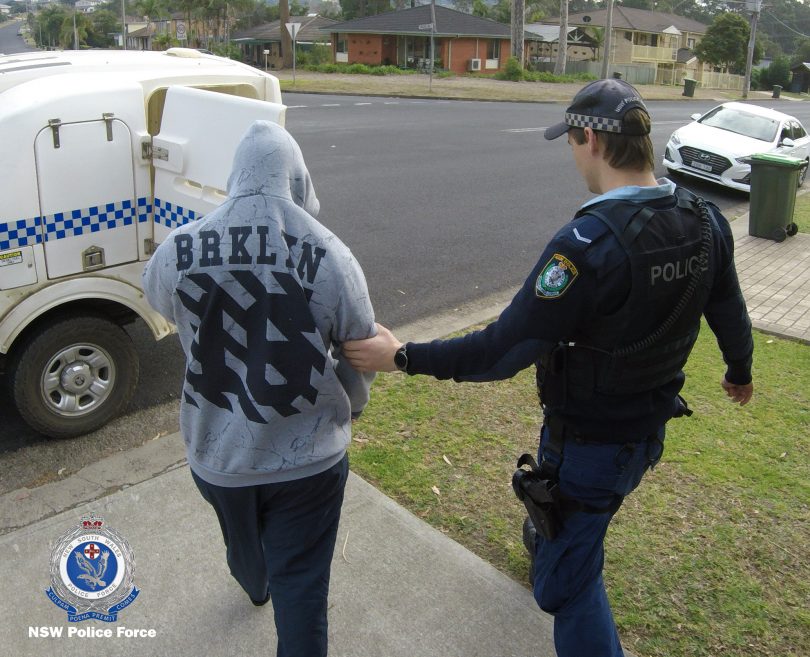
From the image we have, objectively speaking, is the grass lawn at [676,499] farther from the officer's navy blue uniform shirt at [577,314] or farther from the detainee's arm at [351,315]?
the detainee's arm at [351,315]

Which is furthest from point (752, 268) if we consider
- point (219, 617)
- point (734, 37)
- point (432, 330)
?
point (734, 37)

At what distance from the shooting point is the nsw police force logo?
315 cm

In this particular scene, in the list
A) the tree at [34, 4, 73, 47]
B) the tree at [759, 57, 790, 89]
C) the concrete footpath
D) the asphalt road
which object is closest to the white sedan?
the asphalt road

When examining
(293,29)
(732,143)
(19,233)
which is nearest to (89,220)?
(19,233)

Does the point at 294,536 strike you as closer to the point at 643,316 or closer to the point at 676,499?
the point at 643,316

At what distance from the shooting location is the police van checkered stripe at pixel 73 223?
3.92 metres

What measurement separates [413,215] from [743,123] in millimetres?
8090

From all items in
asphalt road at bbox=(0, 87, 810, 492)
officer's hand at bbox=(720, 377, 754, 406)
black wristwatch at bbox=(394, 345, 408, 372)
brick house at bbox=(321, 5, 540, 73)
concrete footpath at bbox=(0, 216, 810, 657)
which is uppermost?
brick house at bbox=(321, 5, 540, 73)

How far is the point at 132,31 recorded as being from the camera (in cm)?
10200

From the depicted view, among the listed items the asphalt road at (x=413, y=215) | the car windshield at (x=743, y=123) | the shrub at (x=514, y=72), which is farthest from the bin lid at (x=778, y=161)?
the shrub at (x=514, y=72)

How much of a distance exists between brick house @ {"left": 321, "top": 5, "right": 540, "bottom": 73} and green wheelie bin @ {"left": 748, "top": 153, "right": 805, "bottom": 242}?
168 feet

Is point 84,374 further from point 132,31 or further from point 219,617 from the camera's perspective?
point 132,31

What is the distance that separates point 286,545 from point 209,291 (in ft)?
2.71

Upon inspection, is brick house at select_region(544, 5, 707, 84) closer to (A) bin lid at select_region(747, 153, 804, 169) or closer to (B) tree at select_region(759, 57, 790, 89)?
(B) tree at select_region(759, 57, 790, 89)
